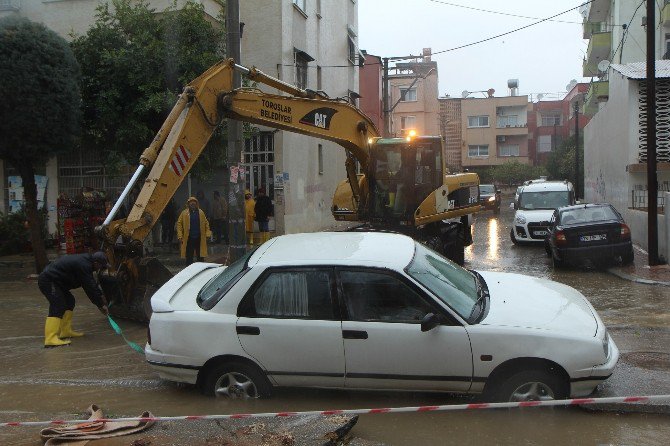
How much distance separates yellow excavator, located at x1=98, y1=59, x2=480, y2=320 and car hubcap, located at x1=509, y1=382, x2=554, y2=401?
5.19 metres

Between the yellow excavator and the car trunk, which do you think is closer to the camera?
the yellow excavator

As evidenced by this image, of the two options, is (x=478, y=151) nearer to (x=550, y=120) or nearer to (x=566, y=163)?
(x=550, y=120)

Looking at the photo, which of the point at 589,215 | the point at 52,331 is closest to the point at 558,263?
the point at 589,215

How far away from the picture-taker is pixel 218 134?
17.2m

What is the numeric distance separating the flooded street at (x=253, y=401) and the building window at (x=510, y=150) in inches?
2093

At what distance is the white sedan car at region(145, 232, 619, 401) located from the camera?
5.44m

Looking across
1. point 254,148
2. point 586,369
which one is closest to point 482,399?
point 586,369

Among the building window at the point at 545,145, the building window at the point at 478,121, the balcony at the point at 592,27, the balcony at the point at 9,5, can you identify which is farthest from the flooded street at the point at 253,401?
the building window at the point at 545,145

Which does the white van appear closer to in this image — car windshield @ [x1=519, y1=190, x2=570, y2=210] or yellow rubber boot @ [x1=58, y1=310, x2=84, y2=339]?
car windshield @ [x1=519, y1=190, x2=570, y2=210]

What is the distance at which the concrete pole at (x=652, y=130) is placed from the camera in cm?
1408

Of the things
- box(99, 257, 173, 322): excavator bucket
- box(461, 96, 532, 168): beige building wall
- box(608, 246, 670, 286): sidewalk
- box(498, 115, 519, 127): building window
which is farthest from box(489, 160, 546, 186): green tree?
box(99, 257, 173, 322): excavator bucket

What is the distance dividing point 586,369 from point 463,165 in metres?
57.8

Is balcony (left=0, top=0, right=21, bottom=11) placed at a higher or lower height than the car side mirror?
higher

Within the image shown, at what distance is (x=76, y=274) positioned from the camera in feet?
28.3
